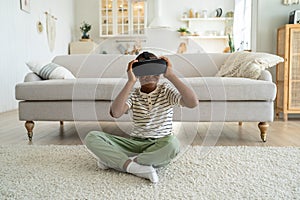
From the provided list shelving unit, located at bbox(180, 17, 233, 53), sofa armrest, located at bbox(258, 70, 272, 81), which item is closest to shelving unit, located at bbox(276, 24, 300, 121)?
sofa armrest, located at bbox(258, 70, 272, 81)

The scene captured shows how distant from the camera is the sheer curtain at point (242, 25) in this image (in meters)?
5.35

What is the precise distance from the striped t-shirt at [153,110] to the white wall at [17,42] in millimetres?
3060

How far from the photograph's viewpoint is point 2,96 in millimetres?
3994

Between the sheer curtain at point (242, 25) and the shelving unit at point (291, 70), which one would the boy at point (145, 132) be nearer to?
the shelving unit at point (291, 70)

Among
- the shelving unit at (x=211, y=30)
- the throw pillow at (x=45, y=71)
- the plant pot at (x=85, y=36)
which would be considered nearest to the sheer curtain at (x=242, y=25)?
the shelving unit at (x=211, y=30)

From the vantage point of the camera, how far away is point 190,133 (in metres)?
1.66

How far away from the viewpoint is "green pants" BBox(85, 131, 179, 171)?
4.43 feet

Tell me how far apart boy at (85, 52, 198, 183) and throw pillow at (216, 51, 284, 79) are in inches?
42.8

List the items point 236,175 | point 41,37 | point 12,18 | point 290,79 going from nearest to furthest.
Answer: point 236,175 → point 290,79 → point 12,18 → point 41,37

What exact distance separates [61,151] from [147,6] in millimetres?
5619

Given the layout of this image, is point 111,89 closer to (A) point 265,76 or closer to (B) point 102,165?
(B) point 102,165

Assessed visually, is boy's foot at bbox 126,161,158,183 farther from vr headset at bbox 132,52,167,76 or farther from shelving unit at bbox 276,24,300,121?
shelving unit at bbox 276,24,300,121

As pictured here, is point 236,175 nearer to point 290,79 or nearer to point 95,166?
point 95,166

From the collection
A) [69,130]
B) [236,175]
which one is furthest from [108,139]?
[69,130]
